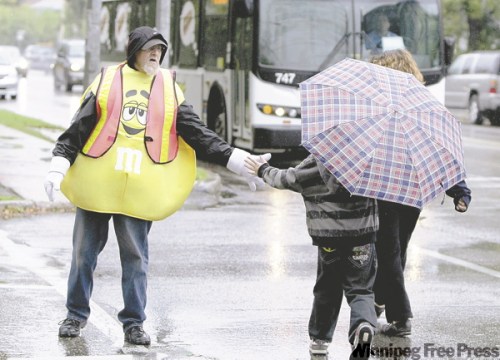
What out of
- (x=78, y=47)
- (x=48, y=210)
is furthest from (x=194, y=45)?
(x=78, y=47)

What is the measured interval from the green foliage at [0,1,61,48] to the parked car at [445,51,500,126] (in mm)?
65405

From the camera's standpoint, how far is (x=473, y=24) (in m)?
42.4

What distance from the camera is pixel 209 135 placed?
7152 millimetres

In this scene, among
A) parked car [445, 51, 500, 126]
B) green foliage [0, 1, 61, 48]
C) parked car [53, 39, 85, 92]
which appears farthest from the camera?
green foliage [0, 1, 61, 48]

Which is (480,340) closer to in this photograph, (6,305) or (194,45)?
(6,305)

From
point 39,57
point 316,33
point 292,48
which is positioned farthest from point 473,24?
point 39,57

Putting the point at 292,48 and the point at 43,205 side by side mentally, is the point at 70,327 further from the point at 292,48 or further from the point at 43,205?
the point at 292,48

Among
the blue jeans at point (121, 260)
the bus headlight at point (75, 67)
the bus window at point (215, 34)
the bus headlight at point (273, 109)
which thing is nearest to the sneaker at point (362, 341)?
the blue jeans at point (121, 260)

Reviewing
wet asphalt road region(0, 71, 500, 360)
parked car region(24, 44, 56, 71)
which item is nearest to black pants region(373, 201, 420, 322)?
wet asphalt road region(0, 71, 500, 360)

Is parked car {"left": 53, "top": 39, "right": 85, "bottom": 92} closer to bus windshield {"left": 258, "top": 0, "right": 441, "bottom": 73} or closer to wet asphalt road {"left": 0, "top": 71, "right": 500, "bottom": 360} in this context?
bus windshield {"left": 258, "top": 0, "right": 441, "bottom": 73}

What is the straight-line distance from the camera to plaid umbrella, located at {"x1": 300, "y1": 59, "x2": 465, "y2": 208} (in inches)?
249

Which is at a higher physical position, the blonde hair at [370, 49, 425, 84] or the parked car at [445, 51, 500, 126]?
the blonde hair at [370, 49, 425, 84]

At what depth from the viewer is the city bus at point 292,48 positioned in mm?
17938

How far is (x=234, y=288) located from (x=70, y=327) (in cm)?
200
